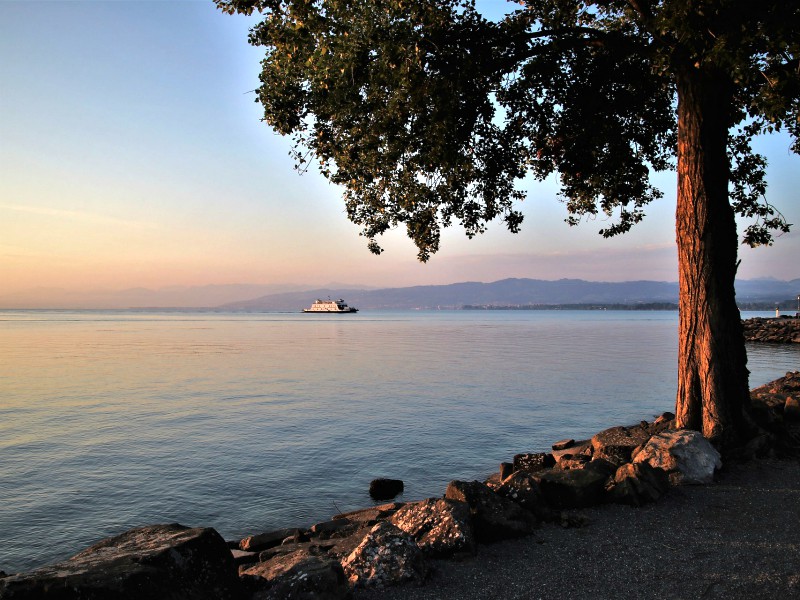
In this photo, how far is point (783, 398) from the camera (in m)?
15.1

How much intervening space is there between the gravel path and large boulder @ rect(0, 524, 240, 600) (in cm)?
151

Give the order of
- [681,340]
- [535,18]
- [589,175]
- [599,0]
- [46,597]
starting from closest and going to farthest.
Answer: [46,597], [681,340], [599,0], [535,18], [589,175]

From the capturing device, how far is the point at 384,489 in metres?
12.2

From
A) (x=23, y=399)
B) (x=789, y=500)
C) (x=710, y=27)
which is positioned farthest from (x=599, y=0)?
(x=23, y=399)

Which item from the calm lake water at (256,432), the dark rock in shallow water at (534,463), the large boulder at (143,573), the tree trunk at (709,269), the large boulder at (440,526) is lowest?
the calm lake water at (256,432)

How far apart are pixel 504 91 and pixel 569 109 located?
73.2 inches

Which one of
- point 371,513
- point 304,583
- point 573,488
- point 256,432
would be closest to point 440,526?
point 304,583

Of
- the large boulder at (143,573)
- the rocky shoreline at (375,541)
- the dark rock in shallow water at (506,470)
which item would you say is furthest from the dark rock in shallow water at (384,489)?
the large boulder at (143,573)

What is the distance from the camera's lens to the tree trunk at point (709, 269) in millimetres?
11016

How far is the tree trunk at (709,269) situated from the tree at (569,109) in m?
0.03

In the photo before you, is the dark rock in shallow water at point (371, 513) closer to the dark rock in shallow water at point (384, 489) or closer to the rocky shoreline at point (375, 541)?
the rocky shoreline at point (375, 541)

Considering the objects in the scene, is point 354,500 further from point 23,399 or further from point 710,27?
point 23,399

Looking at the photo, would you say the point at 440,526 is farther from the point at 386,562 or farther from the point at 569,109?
the point at 569,109

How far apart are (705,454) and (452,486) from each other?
15.5 ft
